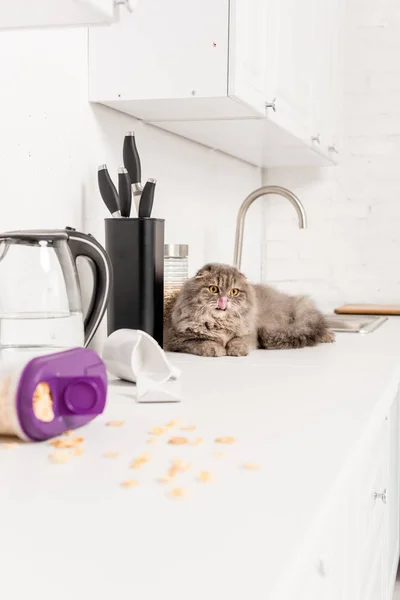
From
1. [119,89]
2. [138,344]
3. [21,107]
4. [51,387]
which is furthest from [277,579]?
[119,89]

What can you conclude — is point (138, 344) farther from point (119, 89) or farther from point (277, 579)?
point (277, 579)

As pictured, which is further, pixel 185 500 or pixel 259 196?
pixel 259 196

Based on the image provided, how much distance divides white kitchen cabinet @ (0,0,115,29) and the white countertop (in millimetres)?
540

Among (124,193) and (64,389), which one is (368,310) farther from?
(64,389)

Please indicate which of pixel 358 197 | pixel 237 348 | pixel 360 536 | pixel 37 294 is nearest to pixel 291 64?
pixel 237 348

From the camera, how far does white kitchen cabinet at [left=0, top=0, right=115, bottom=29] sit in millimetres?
1050

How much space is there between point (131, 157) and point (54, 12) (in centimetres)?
65

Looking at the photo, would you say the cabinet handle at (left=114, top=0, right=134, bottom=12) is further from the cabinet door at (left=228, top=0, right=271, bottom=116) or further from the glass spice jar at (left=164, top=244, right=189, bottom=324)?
the glass spice jar at (left=164, top=244, right=189, bottom=324)

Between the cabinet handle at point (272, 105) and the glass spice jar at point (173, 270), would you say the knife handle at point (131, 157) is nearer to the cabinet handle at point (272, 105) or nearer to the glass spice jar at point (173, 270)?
the glass spice jar at point (173, 270)

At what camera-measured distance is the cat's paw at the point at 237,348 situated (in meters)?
1.76

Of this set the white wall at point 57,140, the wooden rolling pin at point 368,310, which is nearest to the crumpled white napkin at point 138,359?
the white wall at point 57,140

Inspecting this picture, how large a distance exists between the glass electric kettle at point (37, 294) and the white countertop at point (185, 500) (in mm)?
139

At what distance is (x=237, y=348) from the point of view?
1.76 meters

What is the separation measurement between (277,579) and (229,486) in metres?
0.22
